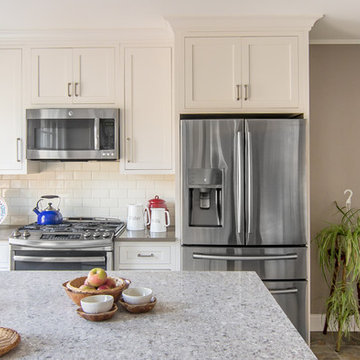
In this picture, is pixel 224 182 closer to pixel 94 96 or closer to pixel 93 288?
pixel 94 96

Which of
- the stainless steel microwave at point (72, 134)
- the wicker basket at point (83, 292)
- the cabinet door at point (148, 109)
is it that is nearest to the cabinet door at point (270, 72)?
the cabinet door at point (148, 109)

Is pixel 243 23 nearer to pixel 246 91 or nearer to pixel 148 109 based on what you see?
pixel 246 91

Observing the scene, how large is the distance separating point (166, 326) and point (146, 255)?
1629 mm

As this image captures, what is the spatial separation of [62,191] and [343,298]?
2.51 meters

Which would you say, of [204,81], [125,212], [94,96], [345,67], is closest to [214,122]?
[204,81]

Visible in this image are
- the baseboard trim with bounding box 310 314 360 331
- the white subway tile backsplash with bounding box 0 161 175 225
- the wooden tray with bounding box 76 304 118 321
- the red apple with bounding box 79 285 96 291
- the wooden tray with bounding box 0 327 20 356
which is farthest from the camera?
the white subway tile backsplash with bounding box 0 161 175 225

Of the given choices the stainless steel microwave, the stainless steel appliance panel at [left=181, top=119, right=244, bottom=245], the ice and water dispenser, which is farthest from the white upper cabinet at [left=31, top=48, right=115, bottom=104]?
the ice and water dispenser

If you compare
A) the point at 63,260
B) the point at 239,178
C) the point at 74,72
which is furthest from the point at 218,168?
the point at 74,72

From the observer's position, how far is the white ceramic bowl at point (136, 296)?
4.36ft

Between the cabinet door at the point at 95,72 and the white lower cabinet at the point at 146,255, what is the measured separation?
1.19m

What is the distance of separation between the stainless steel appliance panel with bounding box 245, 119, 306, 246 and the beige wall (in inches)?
29.2

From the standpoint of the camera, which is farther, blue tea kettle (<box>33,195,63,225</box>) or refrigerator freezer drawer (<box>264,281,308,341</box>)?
blue tea kettle (<box>33,195,63,225</box>)

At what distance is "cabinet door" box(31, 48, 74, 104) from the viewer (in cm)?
310

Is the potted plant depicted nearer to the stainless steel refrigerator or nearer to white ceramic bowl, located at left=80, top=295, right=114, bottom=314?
the stainless steel refrigerator
